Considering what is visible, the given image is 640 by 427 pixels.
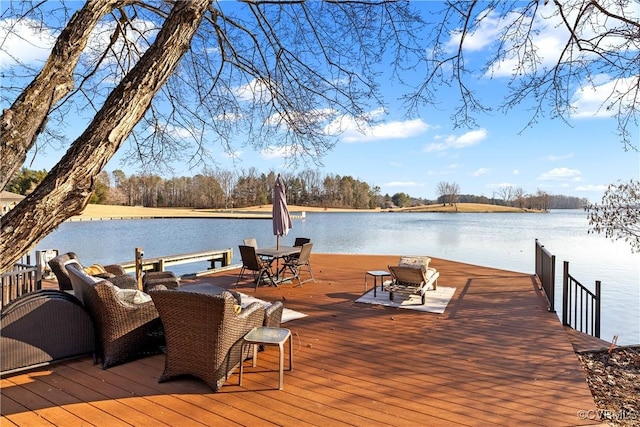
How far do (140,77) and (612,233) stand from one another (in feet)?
19.5

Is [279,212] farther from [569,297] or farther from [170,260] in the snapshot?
[569,297]

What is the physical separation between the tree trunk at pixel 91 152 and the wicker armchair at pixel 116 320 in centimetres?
238

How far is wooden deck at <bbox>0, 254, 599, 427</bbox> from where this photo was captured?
8.61ft

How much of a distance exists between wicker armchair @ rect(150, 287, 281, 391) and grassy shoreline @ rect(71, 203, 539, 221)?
37784 mm

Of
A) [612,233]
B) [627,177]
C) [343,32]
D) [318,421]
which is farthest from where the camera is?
[612,233]

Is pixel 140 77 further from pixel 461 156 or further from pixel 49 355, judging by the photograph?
pixel 461 156

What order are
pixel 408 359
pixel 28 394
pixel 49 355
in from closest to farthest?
1. pixel 28 394
2. pixel 49 355
3. pixel 408 359

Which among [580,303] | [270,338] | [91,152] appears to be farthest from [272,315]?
[580,303]

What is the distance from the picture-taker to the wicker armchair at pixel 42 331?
3135 millimetres

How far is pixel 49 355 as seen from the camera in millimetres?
3373

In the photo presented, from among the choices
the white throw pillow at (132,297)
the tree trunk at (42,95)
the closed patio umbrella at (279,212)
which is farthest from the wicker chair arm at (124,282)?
the tree trunk at (42,95)

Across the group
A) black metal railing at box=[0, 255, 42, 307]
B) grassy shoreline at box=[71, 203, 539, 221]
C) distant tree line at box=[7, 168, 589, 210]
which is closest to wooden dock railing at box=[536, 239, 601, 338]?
black metal railing at box=[0, 255, 42, 307]

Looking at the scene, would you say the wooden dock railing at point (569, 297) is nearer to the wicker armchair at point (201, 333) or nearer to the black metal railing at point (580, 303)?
the black metal railing at point (580, 303)

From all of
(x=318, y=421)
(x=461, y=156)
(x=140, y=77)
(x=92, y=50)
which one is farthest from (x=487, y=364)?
(x=461, y=156)
